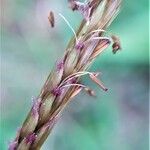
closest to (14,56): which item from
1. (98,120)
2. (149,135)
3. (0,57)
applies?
(0,57)

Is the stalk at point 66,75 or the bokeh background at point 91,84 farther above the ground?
the stalk at point 66,75

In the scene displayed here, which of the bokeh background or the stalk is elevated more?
the stalk

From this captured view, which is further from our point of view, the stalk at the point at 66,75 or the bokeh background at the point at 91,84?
the bokeh background at the point at 91,84

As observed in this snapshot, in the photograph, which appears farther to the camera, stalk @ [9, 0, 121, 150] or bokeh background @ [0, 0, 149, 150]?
bokeh background @ [0, 0, 149, 150]

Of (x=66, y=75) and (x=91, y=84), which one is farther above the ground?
(x=66, y=75)

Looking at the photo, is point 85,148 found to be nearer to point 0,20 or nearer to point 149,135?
point 149,135
